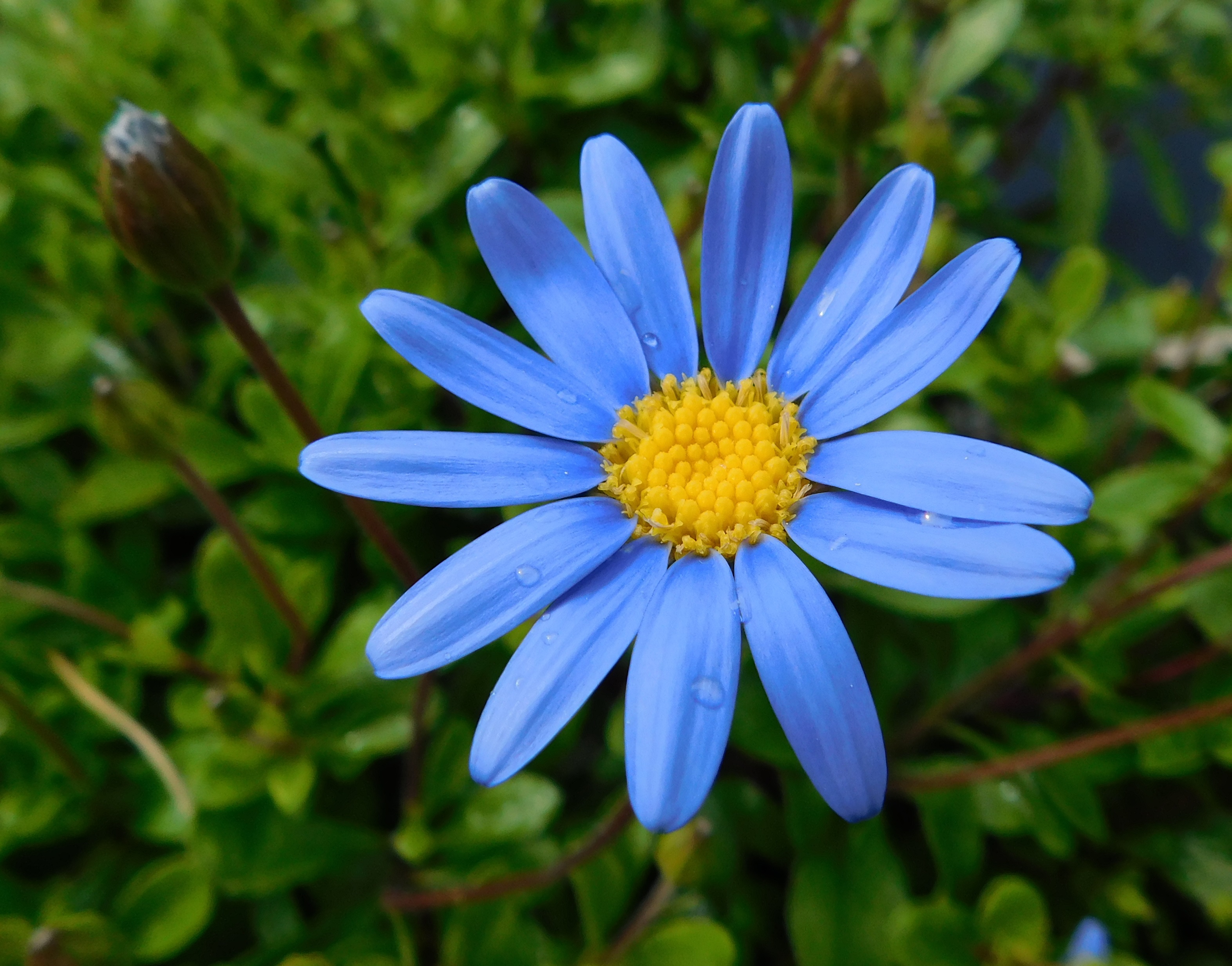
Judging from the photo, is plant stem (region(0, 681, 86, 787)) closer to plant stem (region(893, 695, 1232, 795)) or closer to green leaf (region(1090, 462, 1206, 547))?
plant stem (region(893, 695, 1232, 795))

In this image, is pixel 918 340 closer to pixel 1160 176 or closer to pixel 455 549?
pixel 455 549

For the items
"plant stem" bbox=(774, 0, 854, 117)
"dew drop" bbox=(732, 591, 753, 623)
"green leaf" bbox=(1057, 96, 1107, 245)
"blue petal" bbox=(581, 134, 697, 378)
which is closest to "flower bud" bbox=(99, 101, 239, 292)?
"blue petal" bbox=(581, 134, 697, 378)

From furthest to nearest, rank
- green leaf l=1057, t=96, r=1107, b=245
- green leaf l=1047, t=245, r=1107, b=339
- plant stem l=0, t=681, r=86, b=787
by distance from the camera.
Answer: green leaf l=1057, t=96, r=1107, b=245 < green leaf l=1047, t=245, r=1107, b=339 < plant stem l=0, t=681, r=86, b=787

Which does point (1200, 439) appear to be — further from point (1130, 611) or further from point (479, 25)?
point (479, 25)

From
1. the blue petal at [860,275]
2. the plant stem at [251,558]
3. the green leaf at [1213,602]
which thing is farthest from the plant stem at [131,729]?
the green leaf at [1213,602]

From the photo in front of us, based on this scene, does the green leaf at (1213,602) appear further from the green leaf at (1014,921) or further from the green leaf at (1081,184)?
the green leaf at (1081,184)

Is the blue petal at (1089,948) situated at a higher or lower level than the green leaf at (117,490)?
lower
